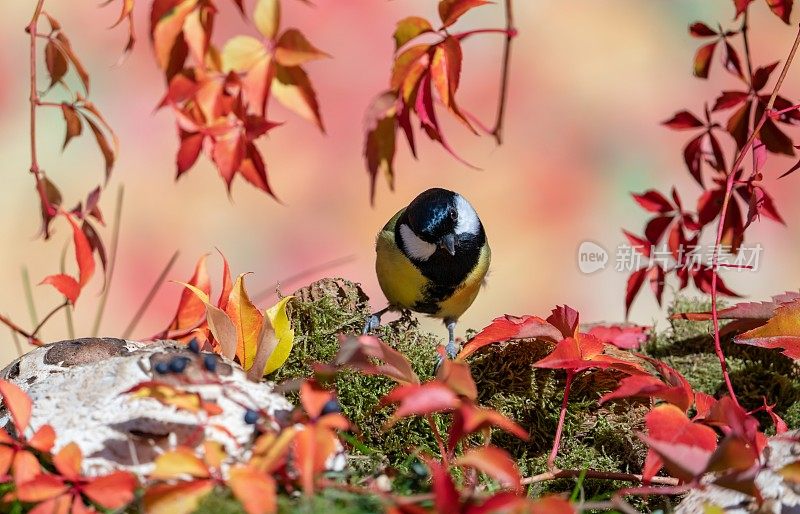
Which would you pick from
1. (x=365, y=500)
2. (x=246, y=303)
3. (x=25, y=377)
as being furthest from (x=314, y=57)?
(x=25, y=377)

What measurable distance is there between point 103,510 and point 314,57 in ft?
1.56

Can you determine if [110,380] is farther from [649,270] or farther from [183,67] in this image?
[649,270]

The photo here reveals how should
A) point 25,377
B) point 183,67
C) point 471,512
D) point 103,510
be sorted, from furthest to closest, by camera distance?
point 25,377
point 183,67
point 103,510
point 471,512

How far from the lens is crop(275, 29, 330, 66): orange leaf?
0.88m

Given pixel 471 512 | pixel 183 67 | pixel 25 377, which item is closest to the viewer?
pixel 471 512

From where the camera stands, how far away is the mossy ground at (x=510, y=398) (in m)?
1.12

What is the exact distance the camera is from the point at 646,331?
147cm

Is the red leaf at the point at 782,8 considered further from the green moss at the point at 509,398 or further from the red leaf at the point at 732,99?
the green moss at the point at 509,398

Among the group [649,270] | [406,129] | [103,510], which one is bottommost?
[103,510]

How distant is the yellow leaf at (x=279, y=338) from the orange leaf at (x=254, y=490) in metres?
0.38

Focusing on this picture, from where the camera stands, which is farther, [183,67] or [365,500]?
[183,67]

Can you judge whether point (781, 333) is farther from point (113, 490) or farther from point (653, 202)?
point (113, 490)

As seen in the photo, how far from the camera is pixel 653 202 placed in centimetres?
138

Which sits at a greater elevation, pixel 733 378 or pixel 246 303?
pixel 246 303
